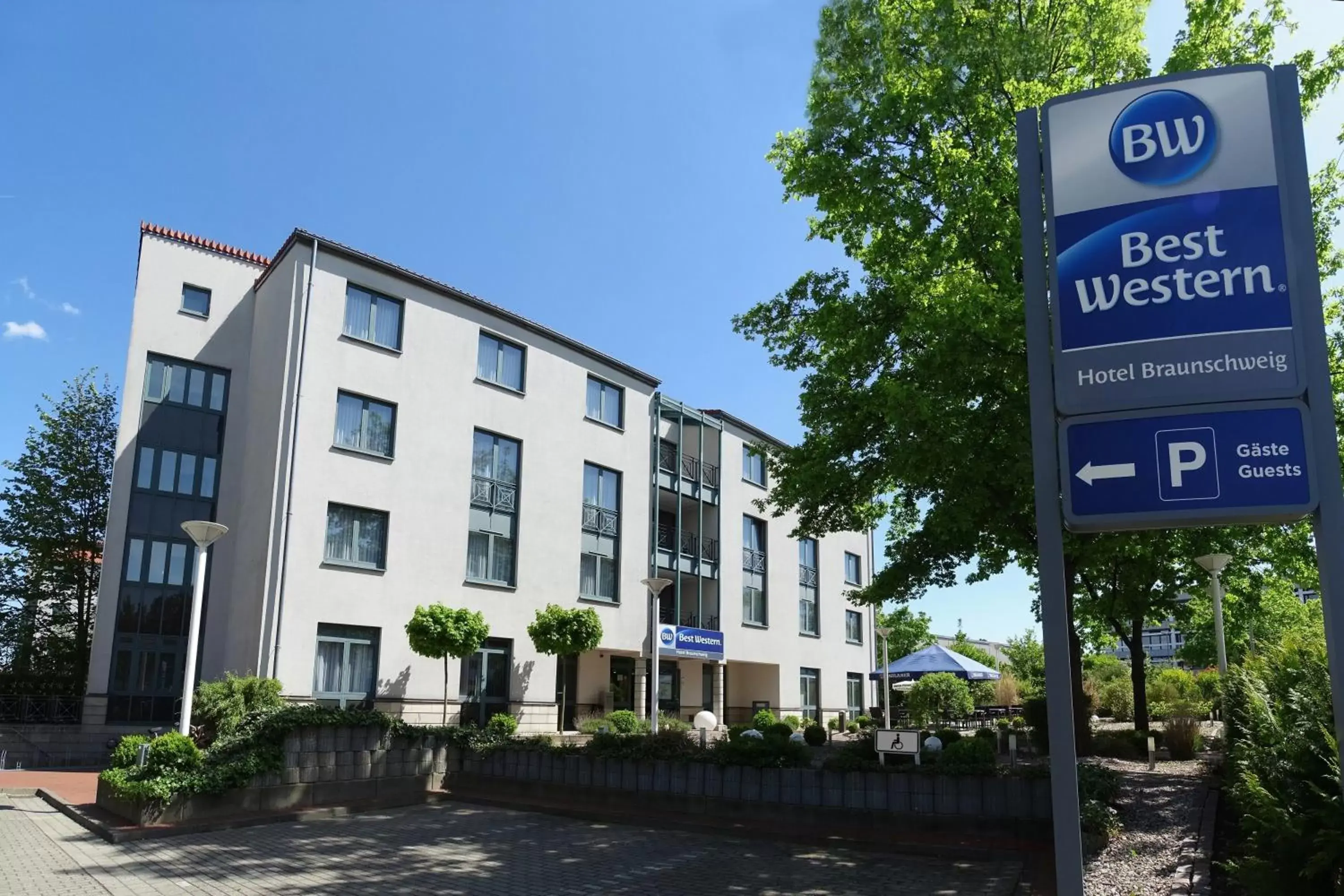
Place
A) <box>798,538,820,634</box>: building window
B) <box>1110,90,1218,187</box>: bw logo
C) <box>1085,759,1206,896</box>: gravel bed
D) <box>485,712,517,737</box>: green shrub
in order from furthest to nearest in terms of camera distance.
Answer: <box>798,538,820,634</box>: building window < <box>485,712,517,737</box>: green shrub < <box>1085,759,1206,896</box>: gravel bed < <box>1110,90,1218,187</box>: bw logo

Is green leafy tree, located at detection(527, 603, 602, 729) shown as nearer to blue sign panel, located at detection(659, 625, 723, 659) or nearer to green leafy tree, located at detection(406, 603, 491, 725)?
green leafy tree, located at detection(406, 603, 491, 725)

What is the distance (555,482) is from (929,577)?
45.2ft

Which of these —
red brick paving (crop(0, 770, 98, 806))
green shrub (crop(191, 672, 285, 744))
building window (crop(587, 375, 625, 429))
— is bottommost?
red brick paving (crop(0, 770, 98, 806))

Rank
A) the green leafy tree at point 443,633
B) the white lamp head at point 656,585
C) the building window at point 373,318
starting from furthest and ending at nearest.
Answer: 1. the building window at point 373,318
2. the green leafy tree at point 443,633
3. the white lamp head at point 656,585

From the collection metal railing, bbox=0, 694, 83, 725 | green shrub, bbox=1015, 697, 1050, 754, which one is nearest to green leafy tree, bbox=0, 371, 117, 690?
metal railing, bbox=0, 694, 83, 725

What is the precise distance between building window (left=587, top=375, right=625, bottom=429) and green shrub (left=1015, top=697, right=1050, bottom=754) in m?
15.4

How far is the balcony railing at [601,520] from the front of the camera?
29438 millimetres

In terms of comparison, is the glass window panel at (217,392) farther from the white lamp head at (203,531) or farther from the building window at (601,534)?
the white lamp head at (203,531)

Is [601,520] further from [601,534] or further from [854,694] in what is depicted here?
[854,694]

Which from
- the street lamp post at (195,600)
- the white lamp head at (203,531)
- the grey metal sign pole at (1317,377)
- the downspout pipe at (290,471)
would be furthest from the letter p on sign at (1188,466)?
the downspout pipe at (290,471)

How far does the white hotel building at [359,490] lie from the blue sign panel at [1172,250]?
2014cm

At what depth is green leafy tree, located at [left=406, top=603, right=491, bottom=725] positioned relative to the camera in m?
22.1

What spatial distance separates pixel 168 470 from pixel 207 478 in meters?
1.00

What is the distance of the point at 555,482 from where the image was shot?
92.7ft
